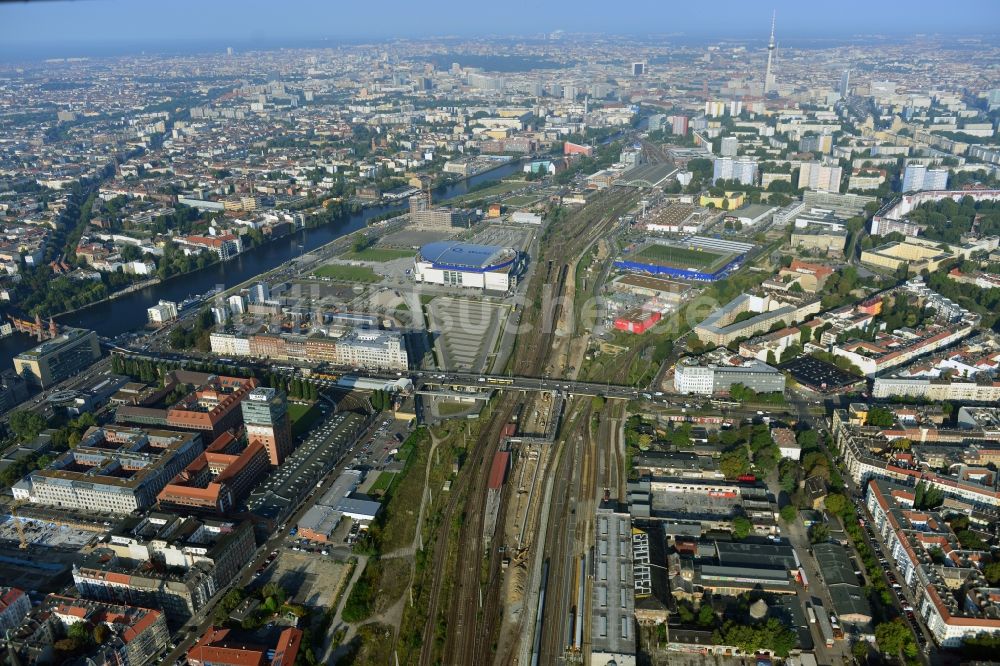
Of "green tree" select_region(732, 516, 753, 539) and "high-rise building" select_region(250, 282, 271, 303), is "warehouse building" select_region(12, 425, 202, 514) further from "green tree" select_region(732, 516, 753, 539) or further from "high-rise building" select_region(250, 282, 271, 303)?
"green tree" select_region(732, 516, 753, 539)

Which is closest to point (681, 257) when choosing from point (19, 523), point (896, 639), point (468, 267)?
point (468, 267)

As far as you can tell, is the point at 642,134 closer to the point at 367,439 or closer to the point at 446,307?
the point at 446,307

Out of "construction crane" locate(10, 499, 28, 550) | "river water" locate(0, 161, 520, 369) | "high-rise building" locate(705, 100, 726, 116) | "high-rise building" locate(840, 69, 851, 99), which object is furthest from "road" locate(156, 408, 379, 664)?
"high-rise building" locate(840, 69, 851, 99)

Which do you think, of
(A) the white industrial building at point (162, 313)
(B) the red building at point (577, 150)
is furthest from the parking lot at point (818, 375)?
(B) the red building at point (577, 150)

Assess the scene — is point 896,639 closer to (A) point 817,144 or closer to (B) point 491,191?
(B) point 491,191

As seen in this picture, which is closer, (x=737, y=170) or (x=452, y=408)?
(x=452, y=408)

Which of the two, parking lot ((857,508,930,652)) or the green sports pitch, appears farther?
the green sports pitch

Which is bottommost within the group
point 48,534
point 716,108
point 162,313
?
point 48,534
